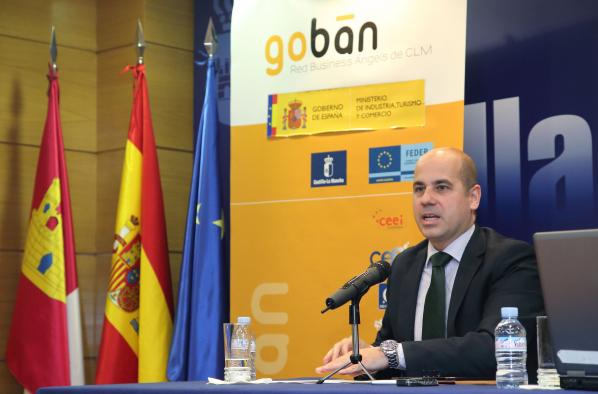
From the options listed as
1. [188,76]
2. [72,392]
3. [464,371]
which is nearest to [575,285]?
[464,371]

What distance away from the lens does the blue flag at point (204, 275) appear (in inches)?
217

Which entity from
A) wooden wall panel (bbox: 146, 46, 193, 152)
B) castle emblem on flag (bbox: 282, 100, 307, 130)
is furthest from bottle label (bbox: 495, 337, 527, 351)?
wooden wall panel (bbox: 146, 46, 193, 152)

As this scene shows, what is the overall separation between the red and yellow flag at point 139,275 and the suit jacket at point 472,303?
1.88 metres

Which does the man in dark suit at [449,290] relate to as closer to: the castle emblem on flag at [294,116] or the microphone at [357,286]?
the microphone at [357,286]

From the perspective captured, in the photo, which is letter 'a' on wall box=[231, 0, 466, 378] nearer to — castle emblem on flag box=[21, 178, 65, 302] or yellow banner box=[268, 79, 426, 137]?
yellow banner box=[268, 79, 426, 137]

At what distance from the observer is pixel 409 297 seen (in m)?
4.00

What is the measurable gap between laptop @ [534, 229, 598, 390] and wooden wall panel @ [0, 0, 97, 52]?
4103 millimetres

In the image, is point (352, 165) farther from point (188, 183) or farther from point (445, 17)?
point (188, 183)

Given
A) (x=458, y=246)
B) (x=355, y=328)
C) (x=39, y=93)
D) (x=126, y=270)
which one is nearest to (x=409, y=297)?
(x=458, y=246)

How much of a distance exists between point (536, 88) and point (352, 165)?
94 cm

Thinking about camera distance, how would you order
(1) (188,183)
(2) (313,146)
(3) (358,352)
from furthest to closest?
(1) (188,183) → (2) (313,146) → (3) (358,352)

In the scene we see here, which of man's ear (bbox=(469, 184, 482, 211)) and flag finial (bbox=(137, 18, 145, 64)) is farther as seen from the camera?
flag finial (bbox=(137, 18, 145, 64))

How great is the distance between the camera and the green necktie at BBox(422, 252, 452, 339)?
152 inches

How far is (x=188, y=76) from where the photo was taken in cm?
636
